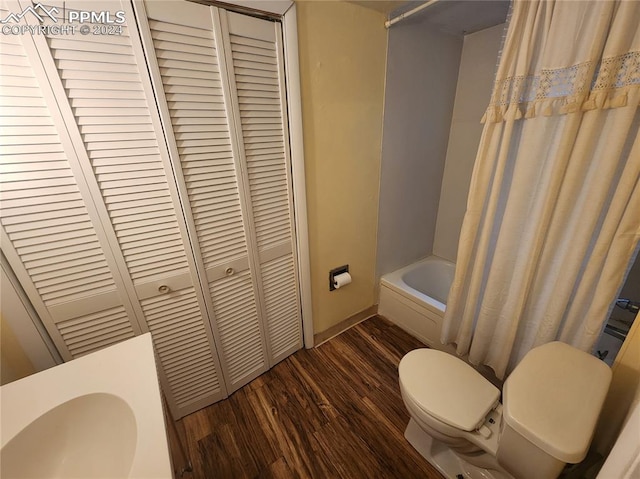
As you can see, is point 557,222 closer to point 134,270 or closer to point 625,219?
point 625,219

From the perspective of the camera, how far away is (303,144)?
1324mm

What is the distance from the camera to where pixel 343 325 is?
2.01 m

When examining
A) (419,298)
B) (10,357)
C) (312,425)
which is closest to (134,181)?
(10,357)

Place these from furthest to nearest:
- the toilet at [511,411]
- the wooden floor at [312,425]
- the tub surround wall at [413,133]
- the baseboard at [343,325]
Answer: the baseboard at [343,325], the tub surround wall at [413,133], the wooden floor at [312,425], the toilet at [511,411]

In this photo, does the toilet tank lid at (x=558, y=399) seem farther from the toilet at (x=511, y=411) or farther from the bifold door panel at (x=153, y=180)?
the bifold door panel at (x=153, y=180)

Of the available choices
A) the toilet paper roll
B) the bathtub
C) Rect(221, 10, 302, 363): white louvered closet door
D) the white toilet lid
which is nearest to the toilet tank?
the white toilet lid

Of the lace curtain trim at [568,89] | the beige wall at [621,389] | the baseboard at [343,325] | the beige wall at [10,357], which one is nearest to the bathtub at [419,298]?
the baseboard at [343,325]

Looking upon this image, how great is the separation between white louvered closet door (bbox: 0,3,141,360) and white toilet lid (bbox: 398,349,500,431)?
1.29 metres

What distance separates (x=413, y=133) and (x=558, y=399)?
5.36 feet

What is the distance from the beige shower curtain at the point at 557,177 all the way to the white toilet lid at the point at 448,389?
1.11 ft

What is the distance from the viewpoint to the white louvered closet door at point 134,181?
80cm

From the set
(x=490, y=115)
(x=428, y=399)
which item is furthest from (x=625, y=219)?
(x=428, y=399)

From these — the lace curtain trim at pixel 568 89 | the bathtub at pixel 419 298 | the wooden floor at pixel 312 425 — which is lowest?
the wooden floor at pixel 312 425

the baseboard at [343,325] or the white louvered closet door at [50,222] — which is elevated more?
the white louvered closet door at [50,222]
